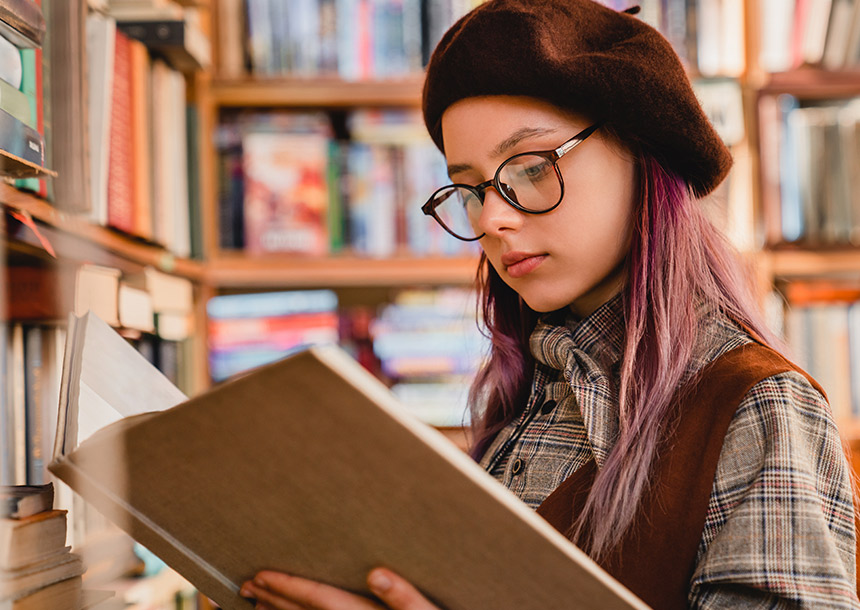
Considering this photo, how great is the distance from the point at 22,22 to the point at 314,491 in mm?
481

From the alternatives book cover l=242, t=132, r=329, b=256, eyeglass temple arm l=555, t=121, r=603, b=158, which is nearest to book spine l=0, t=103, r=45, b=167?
eyeglass temple arm l=555, t=121, r=603, b=158

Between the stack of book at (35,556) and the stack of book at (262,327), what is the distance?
94cm

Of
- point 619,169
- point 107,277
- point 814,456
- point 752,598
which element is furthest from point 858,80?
point 107,277

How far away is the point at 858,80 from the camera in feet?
5.02

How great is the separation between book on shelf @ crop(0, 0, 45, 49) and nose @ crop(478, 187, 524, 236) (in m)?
0.44

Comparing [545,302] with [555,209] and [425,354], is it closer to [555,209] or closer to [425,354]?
[555,209]

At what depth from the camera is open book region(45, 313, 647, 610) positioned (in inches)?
16.4

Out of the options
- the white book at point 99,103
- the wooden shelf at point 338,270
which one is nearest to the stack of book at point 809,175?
the wooden shelf at point 338,270

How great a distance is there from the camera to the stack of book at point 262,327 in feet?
5.15

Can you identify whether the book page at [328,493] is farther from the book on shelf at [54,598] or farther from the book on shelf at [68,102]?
the book on shelf at [68,102]

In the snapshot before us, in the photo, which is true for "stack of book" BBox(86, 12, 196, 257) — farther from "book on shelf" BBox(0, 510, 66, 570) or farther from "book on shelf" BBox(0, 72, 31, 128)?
"book on shelf" BBox(0, 510, 66, 570)

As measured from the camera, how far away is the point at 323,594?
0.52 metres

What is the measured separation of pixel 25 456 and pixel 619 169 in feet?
2.13

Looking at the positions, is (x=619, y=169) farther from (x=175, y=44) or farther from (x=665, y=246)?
(x=175, y=44)
